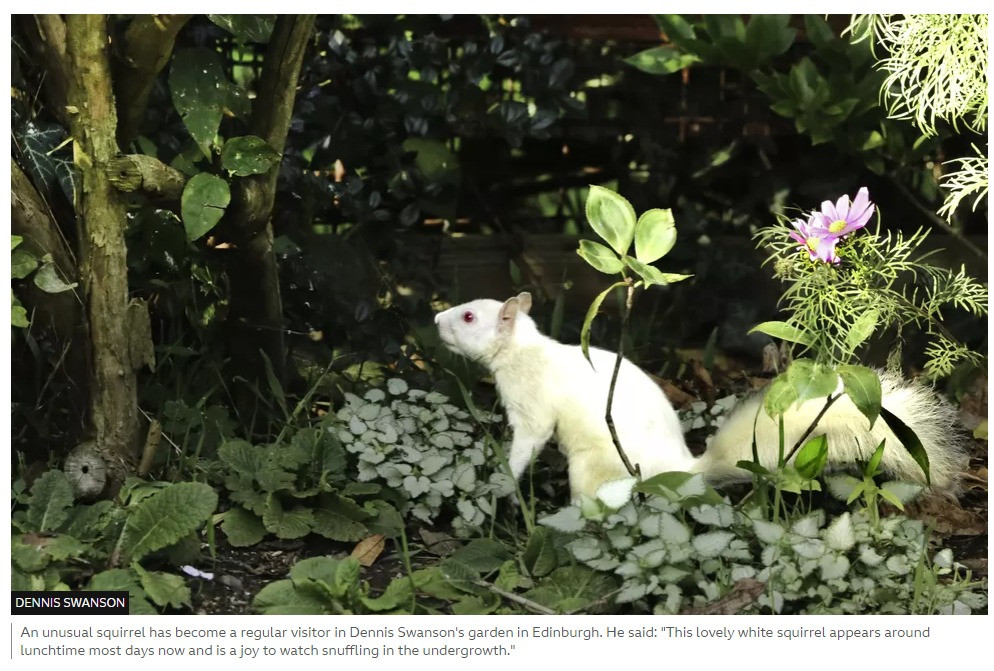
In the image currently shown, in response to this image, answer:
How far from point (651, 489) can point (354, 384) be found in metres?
1.46

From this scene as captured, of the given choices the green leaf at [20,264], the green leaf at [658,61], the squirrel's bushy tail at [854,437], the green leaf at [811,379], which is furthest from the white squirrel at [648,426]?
the green leaf at [658,61]

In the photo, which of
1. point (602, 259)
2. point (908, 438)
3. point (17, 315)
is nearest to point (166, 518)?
→ point (17, 315)

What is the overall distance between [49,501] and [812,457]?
78.4 inches

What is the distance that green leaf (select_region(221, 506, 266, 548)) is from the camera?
2.97 meters

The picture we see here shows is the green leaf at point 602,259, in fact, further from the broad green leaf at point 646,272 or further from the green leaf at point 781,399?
the green leaf at point 781,399

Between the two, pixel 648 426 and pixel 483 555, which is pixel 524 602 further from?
pixel 648 426

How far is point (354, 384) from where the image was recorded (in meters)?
3.87

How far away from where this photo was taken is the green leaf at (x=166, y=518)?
278 cm

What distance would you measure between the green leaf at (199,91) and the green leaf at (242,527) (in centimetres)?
103

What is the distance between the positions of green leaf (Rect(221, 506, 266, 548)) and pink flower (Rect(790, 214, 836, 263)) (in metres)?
1.63

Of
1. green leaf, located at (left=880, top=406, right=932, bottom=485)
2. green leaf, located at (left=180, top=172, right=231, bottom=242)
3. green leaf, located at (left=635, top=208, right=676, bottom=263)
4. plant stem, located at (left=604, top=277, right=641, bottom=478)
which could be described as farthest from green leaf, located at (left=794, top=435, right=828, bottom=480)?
green leaf, located at (left=180, top=172, right=231, bottom=242)

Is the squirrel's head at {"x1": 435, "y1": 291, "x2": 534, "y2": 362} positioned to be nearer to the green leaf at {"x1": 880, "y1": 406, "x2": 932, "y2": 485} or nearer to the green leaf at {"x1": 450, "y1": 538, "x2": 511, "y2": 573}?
the green leaf at {"x1": 450, "y1": 538, "x2": 511, "y2": 573}
